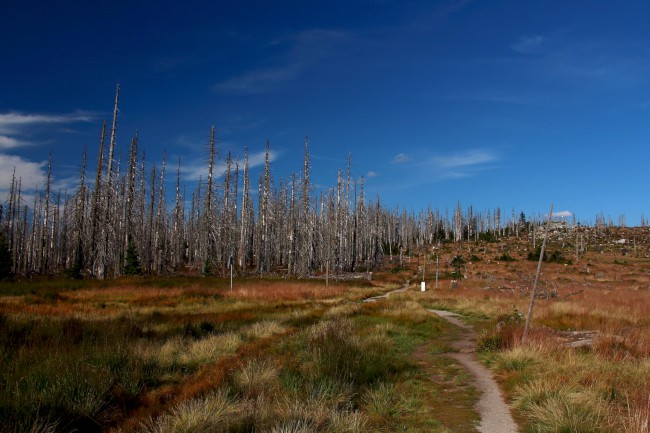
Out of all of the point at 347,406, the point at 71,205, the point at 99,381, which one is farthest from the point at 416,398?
the point at 71,205

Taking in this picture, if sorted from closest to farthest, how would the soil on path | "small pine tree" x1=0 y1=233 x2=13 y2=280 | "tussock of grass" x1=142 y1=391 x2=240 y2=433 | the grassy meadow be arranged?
1. "tussock of grass" x1=142 y1=391 x2=240 y2=433
2. the grassy meadow
3. the soil on path
4. "small pine tree" x1=0 y1=233 x2=13 y2=280

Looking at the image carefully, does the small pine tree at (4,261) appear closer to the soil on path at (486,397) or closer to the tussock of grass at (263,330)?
the tussock of grass at (263,330)

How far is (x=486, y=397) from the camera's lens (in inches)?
322

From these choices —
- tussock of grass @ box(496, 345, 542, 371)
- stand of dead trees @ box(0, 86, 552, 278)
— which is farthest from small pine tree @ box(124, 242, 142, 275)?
tussock of grass @ box(496, 345, 542, 371)

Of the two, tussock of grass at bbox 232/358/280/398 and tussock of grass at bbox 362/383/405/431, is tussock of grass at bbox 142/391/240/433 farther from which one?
tussock of grass at bbox 362/383/405/431

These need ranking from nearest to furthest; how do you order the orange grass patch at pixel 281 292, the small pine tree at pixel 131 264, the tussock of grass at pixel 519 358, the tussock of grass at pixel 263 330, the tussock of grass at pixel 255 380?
the tussock of grass at pixel 255 380 → the tussock of grass at pixel 519 358 → the tussock of grass at pixel 263 330 → the orange grass patch at pixel 281 292 → the small pine tree at pixel 131 264

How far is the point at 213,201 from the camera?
47562 millimetres

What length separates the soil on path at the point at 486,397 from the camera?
6578 mm

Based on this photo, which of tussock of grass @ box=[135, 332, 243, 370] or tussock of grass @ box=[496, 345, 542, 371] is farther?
tussock of grass @ box=[135, 332, 243, 370]

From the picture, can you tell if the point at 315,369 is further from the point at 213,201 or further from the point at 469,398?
the point at 213,201

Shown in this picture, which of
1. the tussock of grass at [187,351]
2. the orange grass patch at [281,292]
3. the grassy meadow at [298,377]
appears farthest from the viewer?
the orange grass patch at [281,292]

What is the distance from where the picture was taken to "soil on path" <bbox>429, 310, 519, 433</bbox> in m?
6.58

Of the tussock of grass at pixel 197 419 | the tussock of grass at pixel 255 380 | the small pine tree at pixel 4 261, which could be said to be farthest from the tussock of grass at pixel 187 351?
the small pine tree at pixel 4 261

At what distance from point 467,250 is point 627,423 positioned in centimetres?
9561
